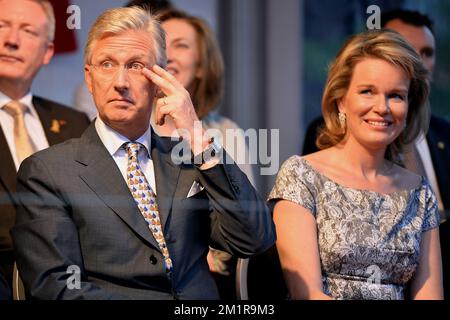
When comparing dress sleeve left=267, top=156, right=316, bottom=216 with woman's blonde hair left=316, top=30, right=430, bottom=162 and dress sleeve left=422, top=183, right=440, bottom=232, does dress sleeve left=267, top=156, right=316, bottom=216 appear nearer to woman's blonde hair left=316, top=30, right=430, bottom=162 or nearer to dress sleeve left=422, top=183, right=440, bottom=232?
woman's blonde hair left=316, top=30, right=430, bottom=162

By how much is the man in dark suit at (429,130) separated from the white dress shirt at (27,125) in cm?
102

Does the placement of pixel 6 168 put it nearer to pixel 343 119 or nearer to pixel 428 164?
pixel 343 119

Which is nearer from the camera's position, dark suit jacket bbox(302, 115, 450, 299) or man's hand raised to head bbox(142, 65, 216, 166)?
man's hand raised to head bbox(142, 65, 216, 166)

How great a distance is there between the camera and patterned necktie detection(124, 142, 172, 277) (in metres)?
2.40

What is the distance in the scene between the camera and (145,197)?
242cm

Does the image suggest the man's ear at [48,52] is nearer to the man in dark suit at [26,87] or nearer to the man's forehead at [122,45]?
the man in dark suit at [26,87]

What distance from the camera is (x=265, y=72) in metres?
4.45

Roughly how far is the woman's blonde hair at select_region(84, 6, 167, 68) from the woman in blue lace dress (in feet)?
2.00

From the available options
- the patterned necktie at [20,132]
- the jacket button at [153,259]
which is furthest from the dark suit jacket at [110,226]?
the patterned necktie at [20,132]

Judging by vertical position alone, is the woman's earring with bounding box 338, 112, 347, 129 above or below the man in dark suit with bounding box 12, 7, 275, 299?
above

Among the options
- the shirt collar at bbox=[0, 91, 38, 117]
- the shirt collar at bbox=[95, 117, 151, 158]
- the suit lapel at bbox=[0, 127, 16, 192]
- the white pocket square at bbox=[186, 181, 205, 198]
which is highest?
the shirt collar at bbox=[0, 91, 38, 117]

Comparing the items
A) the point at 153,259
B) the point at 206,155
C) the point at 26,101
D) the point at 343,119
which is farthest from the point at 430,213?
the point at 26,101

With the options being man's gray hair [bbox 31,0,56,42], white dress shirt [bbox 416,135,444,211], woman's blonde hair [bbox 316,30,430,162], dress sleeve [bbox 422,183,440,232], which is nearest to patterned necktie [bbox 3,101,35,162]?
man's gray hair [bbox 31,0,56,42]

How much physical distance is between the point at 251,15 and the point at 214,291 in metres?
2.31
